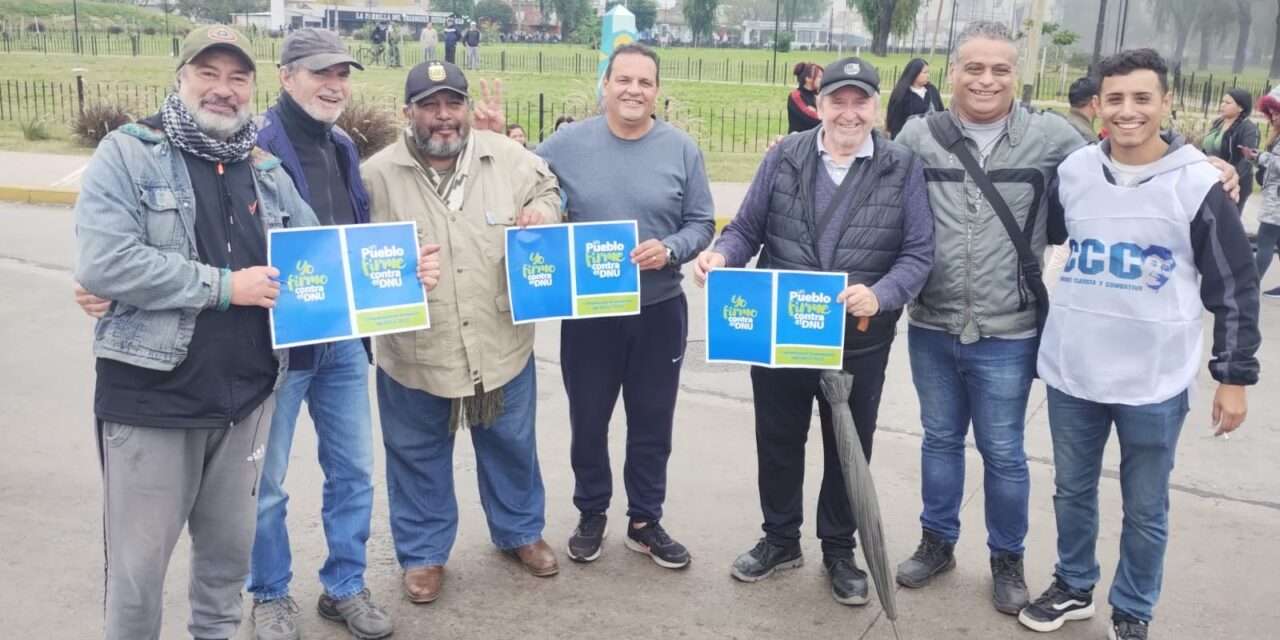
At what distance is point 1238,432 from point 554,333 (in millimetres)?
4671

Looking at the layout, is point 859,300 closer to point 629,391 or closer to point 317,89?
point 629,391

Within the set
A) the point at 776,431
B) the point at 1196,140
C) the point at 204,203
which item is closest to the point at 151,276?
the point at 204,203

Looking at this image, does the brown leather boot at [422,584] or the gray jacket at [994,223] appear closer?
the gray jacket at [994,223]

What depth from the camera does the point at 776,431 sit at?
4.39 meters

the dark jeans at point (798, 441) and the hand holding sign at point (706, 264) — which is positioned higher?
the hand holding sign at point (706, 264)

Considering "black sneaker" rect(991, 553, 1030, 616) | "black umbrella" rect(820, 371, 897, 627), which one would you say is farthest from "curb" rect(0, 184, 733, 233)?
"black sneaker" rect(991, 553, 1030, 616)

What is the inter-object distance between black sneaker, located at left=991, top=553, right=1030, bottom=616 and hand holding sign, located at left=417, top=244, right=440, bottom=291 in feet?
8.18

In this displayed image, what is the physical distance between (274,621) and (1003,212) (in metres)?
3.06

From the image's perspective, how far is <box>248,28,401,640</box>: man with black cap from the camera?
12.1 feet

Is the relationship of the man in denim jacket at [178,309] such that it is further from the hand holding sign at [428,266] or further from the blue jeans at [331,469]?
the hand holding sign at [428,266]

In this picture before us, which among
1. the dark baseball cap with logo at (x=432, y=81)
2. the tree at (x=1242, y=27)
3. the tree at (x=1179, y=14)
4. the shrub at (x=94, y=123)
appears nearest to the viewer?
the dark baseball cap with logo at (x=432, y=81)

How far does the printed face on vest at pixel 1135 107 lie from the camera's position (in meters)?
3.63

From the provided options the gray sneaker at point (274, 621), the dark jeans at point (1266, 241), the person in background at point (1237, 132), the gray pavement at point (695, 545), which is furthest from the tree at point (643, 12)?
the gray sneaker at point (274, 621)

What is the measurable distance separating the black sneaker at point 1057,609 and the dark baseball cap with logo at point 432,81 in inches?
115
